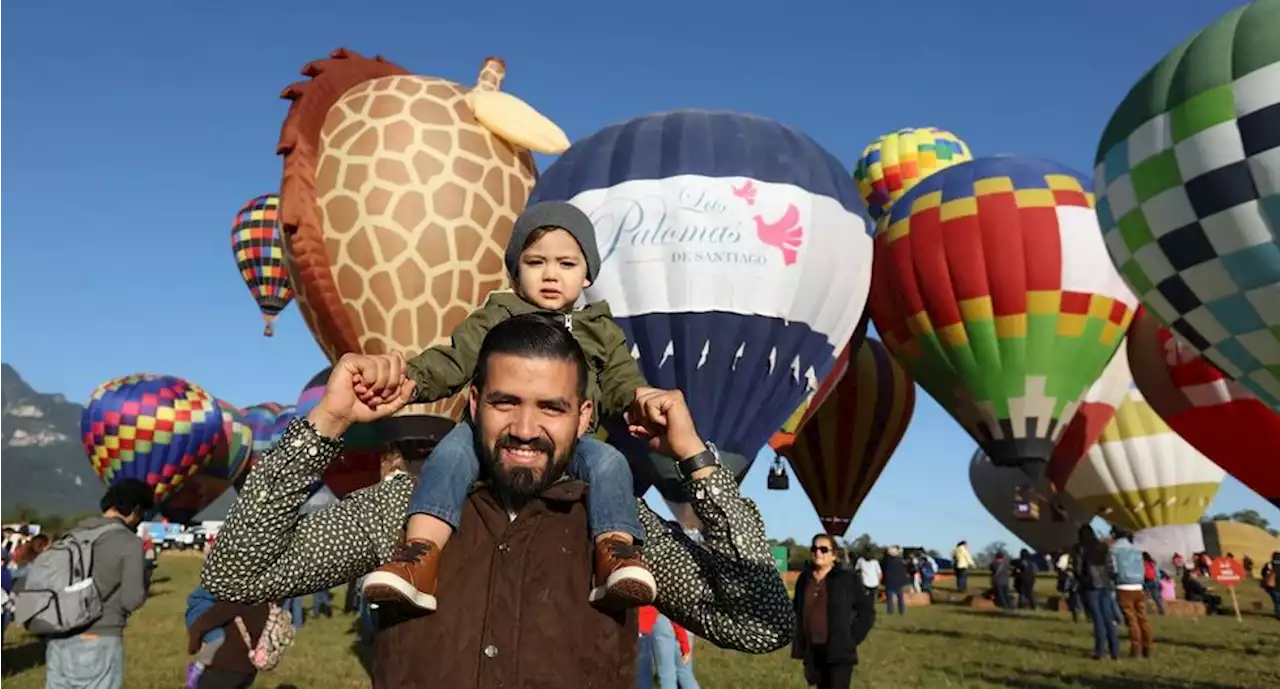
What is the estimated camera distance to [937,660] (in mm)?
12391

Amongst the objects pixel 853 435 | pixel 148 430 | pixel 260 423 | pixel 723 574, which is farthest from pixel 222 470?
pixel 723 574

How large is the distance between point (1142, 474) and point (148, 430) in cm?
2748

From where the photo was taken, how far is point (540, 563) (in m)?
2.07

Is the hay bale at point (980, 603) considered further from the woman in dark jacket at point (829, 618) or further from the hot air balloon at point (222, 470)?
the hot air balloon at point (222, 470)

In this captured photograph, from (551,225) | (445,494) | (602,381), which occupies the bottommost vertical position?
(445,494)

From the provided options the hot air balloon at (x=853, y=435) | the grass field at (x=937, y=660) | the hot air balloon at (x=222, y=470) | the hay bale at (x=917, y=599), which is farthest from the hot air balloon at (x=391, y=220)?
the hot air balloon at (x=222, y=470)

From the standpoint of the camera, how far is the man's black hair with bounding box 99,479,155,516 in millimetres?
5586

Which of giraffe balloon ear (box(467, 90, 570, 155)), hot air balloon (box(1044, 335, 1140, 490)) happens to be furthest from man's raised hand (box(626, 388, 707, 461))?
hot air balloon (box(1044, 335, 1140, 490))

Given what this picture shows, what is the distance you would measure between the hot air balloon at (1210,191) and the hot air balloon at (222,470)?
1093 inches

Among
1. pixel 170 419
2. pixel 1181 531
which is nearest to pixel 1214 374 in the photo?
pixel 1181 531

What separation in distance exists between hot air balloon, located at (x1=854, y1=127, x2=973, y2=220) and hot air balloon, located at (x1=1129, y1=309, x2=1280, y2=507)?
8883 millimetres

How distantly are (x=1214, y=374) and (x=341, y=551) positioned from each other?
1969 cm

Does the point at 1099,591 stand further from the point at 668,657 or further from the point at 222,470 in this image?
the point at 222,470

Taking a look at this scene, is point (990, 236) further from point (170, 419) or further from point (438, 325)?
point (170, 419)
